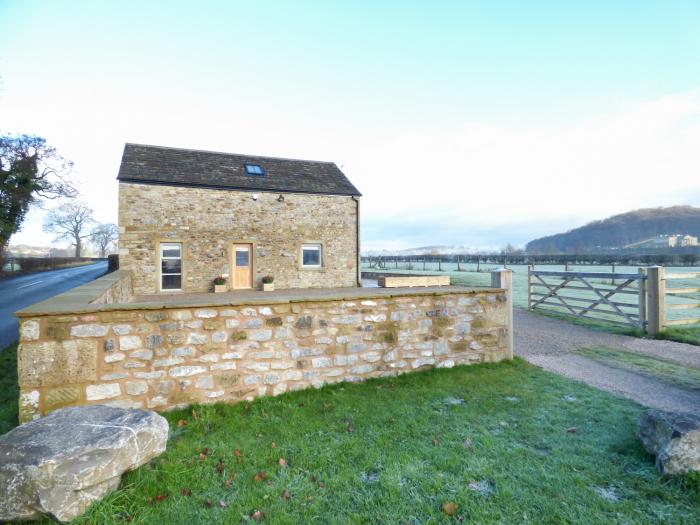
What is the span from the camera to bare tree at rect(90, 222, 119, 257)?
5586 cm

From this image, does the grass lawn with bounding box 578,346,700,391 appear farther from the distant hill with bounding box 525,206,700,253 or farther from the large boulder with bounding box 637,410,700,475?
the distant hill with bounding box 525,206,700,253

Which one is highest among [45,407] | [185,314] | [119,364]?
[185,314]

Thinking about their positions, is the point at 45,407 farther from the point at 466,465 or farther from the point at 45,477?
the point at 466,465

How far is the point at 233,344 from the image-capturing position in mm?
4320

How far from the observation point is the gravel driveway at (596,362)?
4516 mm

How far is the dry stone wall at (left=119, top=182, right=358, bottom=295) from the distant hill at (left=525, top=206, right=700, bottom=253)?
5613cm

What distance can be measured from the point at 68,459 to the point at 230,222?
13.3 meters

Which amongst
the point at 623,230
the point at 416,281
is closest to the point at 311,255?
the point at 416,281

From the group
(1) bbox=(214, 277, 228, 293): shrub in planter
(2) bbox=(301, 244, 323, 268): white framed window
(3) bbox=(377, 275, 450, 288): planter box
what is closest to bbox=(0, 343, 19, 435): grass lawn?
(1) bbox=(214, 277, 228, 293): shrub in planter

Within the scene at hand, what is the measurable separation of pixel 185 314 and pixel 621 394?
5.97 metres

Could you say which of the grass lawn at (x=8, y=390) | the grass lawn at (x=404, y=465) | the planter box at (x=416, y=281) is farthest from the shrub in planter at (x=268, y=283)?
the grass lawn at (x=404, y=465)

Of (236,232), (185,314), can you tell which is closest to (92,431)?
(185,314)

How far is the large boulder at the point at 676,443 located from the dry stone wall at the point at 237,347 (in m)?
2.84

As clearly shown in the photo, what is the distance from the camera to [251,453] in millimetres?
3172
